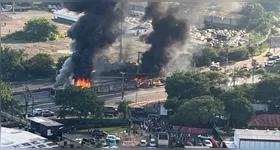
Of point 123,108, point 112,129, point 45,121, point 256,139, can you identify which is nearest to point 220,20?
point 123,108

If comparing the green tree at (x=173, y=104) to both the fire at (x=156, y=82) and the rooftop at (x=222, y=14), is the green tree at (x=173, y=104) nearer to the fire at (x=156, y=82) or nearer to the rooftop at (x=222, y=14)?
the fire at (x=156, y=82)

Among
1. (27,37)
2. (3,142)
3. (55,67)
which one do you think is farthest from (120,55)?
(3,142)

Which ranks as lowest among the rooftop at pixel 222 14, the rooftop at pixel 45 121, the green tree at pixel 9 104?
the rooftop at pixel 45 121

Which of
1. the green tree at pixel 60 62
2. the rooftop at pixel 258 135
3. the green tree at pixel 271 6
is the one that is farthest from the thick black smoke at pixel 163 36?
the green tree at pixel 271 6

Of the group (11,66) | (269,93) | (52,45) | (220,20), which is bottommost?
(269,93)

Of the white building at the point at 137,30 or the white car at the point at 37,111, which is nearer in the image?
the white car at the point at 37,111

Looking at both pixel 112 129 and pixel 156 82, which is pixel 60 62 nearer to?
pixel 156 82

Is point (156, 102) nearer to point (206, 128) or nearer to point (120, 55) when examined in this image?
point (206, 128)
